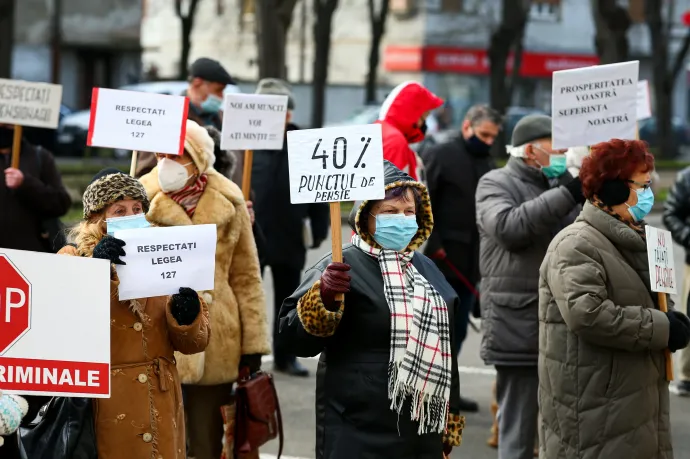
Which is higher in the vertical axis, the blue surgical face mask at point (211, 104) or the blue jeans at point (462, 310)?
the blue surgical face mask at point (211, 104)

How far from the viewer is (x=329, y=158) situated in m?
5.05

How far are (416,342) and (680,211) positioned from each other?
16.0 feet

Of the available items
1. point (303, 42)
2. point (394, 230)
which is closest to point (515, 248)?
point (394, 230)

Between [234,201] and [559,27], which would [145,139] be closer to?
[234,201]

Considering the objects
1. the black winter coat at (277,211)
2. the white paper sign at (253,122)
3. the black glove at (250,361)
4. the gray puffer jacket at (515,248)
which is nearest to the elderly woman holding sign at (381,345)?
the black glove at (250,361)

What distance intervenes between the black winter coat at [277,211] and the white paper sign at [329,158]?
4.35 metres

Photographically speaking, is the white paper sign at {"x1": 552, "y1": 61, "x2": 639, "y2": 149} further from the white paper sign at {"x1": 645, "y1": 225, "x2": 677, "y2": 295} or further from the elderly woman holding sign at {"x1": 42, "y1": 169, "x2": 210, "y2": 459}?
the elderly woman holding sign at {"x1": 42, "y1": 169, "x2": 210, "y2": 459}

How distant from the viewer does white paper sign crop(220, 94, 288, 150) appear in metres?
7.95

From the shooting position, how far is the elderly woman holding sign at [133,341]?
191 inches

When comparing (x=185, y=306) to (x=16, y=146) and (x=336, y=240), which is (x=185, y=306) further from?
(x=16, y=146)

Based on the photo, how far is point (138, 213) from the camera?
4.96m

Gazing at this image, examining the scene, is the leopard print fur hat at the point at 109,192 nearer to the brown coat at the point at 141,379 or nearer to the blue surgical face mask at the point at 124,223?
the blue surgical face mask at the point at 124,223

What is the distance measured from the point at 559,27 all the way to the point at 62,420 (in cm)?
4998

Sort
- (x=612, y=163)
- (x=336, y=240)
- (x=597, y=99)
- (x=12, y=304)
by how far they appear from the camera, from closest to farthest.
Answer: (x=12, y=304) → (x=336, y=240) → (x=612, y=163) → (x=597, y=99)
